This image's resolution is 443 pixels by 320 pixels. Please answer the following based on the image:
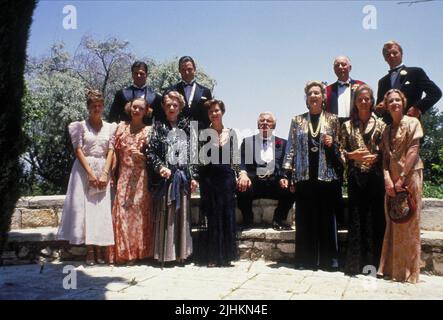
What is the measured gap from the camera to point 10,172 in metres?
3.29

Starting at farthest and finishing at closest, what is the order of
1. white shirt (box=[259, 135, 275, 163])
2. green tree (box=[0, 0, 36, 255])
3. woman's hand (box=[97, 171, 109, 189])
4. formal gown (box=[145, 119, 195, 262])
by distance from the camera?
white shirt (box=[259, 135, 275, 163]) < woman's hand (box=[97, 171, 109, 189]) < formal gown (box=[145, 119, 195, 262]) < green tree (box=[0, 0, 36, 255])

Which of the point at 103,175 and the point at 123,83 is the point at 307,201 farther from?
the point at 123,83

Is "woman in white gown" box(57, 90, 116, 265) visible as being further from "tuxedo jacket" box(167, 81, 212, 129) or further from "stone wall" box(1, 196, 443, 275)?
"tuxedo jacket" box(167, 81, 212, 129)

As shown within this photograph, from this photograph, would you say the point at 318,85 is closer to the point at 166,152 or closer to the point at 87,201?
the point at 166,152

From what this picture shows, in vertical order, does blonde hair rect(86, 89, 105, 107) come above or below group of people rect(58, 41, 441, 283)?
above

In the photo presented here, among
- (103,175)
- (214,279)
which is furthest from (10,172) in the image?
(214,279)

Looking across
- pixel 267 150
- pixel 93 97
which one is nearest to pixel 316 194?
pixel 267 150

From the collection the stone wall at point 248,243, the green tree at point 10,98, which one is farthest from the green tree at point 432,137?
the green tree at point 10,98

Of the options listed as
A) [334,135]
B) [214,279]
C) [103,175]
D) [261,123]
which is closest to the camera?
[214,279]

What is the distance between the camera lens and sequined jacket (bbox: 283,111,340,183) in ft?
15.3

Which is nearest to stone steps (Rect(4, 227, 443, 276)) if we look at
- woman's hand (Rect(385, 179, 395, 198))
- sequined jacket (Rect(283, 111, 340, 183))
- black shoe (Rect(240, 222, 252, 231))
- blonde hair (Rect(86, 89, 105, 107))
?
black shoe (Rect(240, 222, 252, 231))

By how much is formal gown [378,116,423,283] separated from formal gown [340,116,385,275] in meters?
0.15

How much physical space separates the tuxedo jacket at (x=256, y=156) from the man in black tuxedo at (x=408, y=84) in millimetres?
1415
